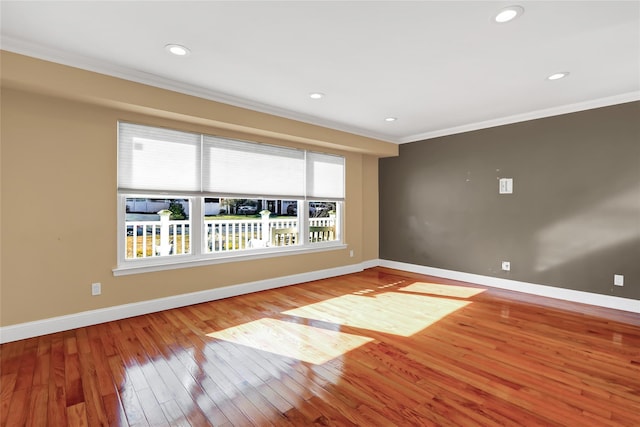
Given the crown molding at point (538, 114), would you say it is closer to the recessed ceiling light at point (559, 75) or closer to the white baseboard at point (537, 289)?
the recessed ceiling light at point (559, 75)

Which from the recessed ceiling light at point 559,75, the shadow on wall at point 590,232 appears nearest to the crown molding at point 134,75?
the recessed ceiling light at point 559,75

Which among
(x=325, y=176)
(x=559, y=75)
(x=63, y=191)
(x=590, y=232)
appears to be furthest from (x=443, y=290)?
(x=63, y=191)

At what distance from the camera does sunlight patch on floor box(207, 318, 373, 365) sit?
8.24ft

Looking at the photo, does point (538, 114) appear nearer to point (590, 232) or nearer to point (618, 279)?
point (590, 232)

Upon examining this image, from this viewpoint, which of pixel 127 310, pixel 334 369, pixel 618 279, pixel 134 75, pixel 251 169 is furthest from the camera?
pixel 251 169

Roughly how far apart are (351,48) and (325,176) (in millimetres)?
2834

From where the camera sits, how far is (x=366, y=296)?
13.5 ft

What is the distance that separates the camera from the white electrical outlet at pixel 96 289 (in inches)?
122

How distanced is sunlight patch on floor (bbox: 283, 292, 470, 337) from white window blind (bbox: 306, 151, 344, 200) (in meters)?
1.84

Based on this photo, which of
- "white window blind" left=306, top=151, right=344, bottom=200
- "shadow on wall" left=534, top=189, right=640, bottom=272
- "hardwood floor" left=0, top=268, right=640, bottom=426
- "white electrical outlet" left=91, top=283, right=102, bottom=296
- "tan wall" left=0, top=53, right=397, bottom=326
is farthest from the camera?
"white window blind" left=306, top=151, right=344, bottom=200

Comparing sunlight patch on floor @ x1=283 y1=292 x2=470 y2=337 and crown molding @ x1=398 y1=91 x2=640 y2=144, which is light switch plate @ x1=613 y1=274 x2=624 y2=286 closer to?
sunlight patch on floor @ x1=283 y1=292 x2=470 y2=337

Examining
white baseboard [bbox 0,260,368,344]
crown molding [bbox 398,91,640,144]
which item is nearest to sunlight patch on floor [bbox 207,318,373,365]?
white baseboard [bbox 0,260,368,344]

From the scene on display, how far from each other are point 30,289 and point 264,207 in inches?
107

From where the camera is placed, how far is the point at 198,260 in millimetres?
3781
